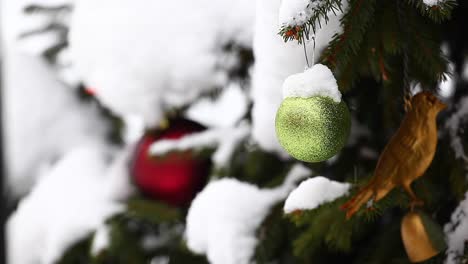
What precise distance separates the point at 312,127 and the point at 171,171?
0.57 meters

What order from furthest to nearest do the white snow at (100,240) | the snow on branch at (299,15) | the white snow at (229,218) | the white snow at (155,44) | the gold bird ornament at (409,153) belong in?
the white snow at (100,240), the white snow at (155,44), the white snow at (229,218), the gold bird ornament at (409,153), the snow on branch at (299,15)

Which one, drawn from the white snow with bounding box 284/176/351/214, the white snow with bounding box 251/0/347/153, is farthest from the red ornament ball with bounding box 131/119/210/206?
the white snow with bounding box 284/176/351/214

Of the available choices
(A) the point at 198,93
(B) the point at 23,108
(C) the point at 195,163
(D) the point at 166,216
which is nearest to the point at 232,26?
(A) the point at 198,93

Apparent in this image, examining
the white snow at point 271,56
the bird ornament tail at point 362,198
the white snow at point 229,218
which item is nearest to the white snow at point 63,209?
the white snow at point 229,218

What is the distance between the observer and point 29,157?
1327 millimetres

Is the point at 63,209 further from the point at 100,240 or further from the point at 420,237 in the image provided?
the point at 420,237

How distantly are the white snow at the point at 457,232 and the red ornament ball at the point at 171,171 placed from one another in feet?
1.55

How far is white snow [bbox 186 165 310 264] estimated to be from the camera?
720mm

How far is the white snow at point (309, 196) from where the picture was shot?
57cm

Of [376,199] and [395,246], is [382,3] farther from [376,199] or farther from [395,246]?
[395,246]

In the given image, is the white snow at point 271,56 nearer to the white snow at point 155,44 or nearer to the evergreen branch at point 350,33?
the evergreen branch at point 350,33

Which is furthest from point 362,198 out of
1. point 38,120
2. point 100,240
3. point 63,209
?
point 38,120

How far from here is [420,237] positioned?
0.54 metres

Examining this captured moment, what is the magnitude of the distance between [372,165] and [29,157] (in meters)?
0.94
